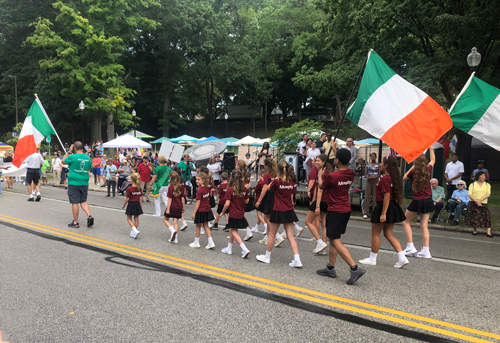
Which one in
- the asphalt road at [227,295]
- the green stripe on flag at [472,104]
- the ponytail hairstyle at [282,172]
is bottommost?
the asphalt road at [227,295]

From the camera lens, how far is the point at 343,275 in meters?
6.11

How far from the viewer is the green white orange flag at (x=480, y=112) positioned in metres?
7.98

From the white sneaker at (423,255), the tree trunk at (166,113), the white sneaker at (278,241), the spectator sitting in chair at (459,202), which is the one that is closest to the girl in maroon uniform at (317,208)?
the white sneaker at (278,241)

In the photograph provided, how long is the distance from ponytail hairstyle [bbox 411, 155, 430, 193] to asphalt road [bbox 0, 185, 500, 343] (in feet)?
4.31

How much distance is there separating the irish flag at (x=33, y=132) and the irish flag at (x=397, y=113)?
30.7ft

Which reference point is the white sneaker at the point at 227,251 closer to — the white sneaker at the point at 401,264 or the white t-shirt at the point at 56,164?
the white sneaker at the point at 401,264

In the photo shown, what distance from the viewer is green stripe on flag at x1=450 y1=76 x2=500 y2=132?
8.12 m

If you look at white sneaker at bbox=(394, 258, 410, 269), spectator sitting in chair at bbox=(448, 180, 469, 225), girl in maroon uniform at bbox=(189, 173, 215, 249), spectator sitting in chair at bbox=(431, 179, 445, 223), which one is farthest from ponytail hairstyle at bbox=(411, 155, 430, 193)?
spectator sitting in chair at bbox=(448, 180, 469, 225)

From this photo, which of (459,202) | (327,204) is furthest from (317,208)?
(459,202)

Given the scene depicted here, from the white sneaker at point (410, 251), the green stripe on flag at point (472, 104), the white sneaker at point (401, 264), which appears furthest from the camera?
the green stripe on flag at point (472, 104)

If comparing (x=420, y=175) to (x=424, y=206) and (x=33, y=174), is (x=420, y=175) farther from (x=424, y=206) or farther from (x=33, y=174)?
(x=33, y=174)

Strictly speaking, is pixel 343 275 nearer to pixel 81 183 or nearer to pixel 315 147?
pixel 81 183

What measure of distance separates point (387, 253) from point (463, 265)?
49.9 inches

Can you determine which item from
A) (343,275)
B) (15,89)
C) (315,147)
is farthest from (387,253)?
(15,89)
